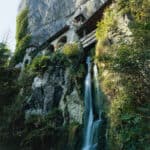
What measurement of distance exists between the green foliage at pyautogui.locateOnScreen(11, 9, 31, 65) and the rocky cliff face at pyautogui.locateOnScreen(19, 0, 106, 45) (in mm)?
649

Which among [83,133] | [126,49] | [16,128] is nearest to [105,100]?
[83,133]

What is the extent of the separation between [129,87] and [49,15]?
27041 mm

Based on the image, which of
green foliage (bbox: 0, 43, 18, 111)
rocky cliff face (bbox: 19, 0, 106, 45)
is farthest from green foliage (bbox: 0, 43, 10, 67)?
rocky cliff face (bbox: 19, 0, 106, 45)

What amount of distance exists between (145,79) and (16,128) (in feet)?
29.3

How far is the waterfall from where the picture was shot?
16.1m

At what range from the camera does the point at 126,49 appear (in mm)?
14672

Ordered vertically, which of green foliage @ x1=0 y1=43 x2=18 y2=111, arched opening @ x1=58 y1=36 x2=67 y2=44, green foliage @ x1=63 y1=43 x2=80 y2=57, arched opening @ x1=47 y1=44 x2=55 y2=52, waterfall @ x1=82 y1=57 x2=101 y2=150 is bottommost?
waterfall @ x1=82 y1=57 x2=101 y2=150

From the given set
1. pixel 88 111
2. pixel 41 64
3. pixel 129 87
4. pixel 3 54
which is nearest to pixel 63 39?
pixel 41 64

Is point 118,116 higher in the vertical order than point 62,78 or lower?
lower

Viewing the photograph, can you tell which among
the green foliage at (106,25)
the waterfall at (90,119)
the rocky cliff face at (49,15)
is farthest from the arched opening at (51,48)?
the green foliage at (106,25)

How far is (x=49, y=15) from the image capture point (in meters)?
39.6

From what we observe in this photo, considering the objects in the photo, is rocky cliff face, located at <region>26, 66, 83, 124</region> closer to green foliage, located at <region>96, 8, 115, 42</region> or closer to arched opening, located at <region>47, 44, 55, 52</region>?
green foliage, located at <region>96, 8, 115, 42</region>

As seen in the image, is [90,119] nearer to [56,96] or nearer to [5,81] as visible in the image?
[56,96]

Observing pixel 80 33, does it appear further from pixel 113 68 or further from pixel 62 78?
pixel 113 68
